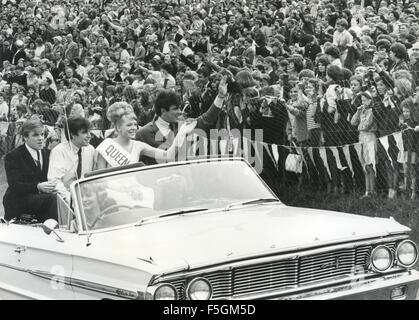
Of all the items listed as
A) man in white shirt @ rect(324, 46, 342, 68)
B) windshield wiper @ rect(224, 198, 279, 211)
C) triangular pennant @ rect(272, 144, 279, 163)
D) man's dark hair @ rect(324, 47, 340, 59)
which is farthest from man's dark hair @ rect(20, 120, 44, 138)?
man's dark hair @ rect(324, 47, 340, 59)

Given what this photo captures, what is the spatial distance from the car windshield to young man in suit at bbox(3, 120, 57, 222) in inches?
79.2

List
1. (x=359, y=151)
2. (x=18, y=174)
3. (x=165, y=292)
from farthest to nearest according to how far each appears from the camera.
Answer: (x=359, y=151), (x=18, y=174), (x=165, y=292)

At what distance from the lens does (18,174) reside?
7.79 metres

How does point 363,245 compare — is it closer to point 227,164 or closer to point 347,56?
point 227,164

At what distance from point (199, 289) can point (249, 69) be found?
280 inches

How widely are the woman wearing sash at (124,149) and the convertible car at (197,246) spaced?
3.34 feet

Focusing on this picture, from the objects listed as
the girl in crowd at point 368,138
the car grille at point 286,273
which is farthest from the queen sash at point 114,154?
the girl in crowd at point 368,138

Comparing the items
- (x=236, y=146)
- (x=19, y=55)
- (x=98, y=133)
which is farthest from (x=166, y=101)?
(x=19, y=55)

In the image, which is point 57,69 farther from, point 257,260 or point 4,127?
point 257,260

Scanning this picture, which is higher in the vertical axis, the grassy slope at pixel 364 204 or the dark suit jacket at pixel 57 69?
the dark suit jacket at pixel 57 69

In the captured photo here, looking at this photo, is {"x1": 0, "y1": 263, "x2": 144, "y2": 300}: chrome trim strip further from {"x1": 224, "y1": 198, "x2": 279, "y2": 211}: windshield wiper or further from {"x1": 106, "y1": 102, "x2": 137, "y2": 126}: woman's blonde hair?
{"x1": 106, "y1": 102, "x2": 137, "y2": 126}: woman's blonde hair

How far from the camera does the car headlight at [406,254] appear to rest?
493 cm

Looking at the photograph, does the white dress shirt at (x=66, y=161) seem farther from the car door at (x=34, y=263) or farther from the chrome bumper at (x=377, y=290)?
the chrome bumper at (x=377, y=290)
